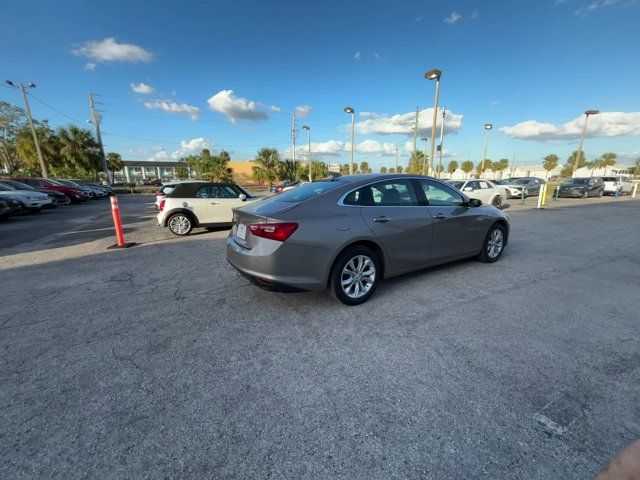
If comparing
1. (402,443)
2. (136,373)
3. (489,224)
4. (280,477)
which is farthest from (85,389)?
(489,224)

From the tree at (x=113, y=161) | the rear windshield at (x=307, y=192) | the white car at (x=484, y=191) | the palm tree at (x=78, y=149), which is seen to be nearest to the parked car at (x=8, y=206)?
the rear windshield at (x=307, y=192)

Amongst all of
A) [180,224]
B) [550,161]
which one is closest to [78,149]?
[180,224]

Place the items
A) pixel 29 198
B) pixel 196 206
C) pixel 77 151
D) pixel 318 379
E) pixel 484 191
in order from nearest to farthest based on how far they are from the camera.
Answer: pixel 318 379, pixel 196 206, pixel 29 198, pixel 484 191, pixel 77 151

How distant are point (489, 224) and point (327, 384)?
4.27 m

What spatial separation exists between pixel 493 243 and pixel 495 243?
80 millimetres

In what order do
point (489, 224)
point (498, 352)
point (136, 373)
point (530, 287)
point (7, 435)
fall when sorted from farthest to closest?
point (489, 224) → point (530, 287) → point (498, 352) → point (136, 373) → point (7, 435)

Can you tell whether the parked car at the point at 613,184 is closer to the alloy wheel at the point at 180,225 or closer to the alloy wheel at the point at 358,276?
the alloy wheel at the point at 358,276

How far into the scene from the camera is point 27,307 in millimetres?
3773

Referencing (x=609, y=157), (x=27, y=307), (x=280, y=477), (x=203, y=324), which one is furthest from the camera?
(x=609, y=157)

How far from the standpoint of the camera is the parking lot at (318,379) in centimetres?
175

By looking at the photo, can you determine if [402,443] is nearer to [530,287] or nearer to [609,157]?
[530,287]

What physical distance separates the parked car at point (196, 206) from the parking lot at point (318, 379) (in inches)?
147

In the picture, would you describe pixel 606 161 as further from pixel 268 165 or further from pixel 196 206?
pixel 196 206

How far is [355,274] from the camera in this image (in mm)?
3617
